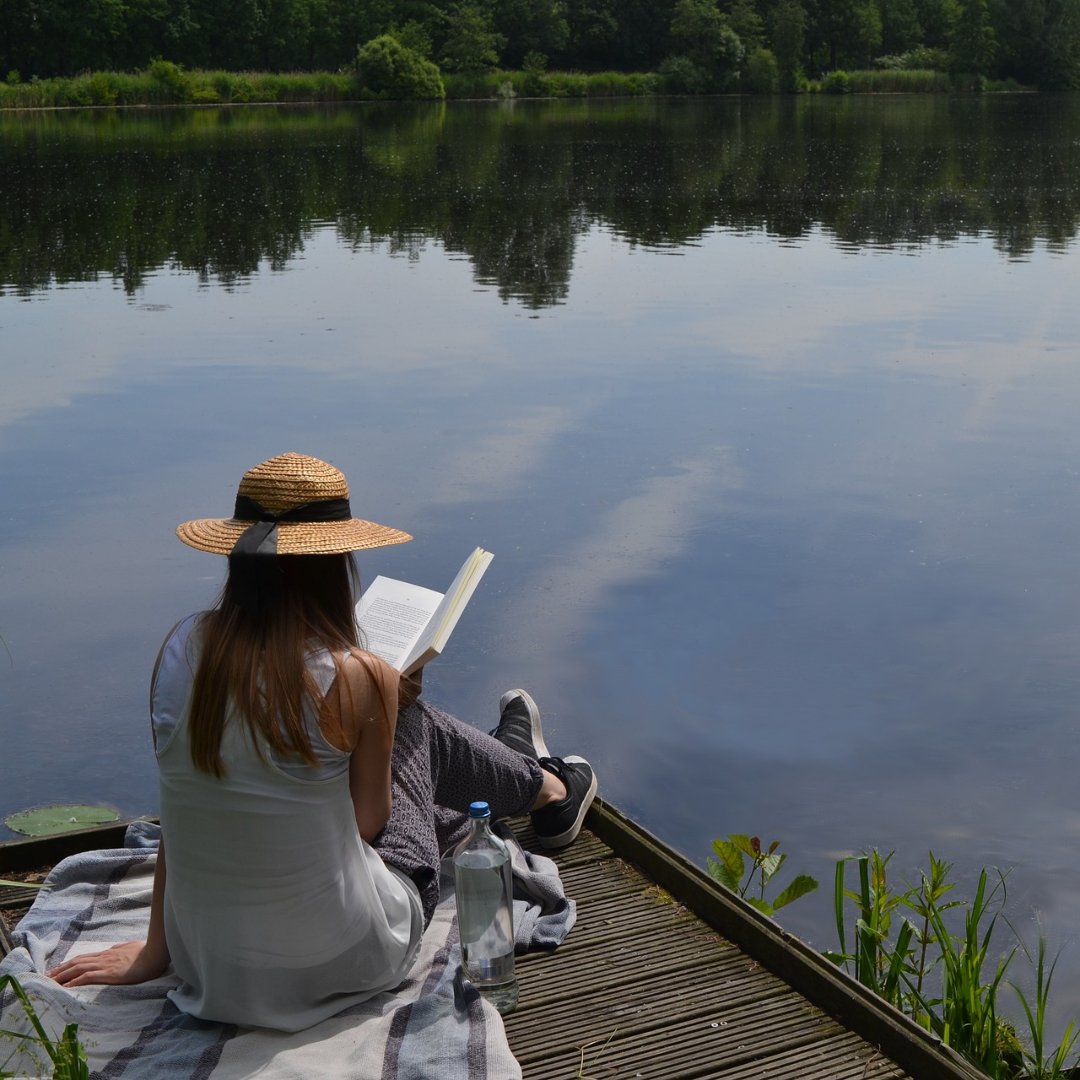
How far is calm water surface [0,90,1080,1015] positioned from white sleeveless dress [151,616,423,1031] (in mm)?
1715

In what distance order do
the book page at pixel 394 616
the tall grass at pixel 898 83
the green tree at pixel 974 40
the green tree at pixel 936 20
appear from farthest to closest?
1. the green tree at pixel 936 20
2. the green tree at pixel 974 40
3. the tall grass at pixel 898 83
4. the book page at pixel 394 616

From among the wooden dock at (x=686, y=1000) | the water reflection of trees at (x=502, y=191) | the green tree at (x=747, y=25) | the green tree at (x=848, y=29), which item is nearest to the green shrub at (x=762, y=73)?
the green tree at (x=747, y=25)

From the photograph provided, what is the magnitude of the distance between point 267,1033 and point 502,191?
1723 cm

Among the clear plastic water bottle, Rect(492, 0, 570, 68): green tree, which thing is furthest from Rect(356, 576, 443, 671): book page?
Rect(492, 0, 570, 68): green tree

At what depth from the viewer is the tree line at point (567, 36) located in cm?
4934

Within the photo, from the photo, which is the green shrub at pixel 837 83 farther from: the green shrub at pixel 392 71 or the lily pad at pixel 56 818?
the lily pad at pixel 56 818

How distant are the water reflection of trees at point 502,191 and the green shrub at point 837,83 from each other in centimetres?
2416

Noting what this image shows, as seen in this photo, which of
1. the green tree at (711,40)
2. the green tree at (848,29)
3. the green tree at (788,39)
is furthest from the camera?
the green tree at (848,29)

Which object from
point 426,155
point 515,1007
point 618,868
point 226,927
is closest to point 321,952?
point 226,927

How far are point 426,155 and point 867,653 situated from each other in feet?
69.8

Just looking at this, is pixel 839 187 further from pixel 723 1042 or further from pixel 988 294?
pixel 723 1042

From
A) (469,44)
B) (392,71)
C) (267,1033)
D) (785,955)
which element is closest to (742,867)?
(785,955)

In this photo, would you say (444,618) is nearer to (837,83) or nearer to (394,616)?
(394,616)

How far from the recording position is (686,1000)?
2.70m
